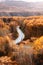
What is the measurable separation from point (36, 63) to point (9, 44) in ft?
20.0

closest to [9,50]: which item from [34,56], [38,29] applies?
[34,56]

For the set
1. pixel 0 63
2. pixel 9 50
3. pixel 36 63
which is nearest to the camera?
pixel 0 63

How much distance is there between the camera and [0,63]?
17641 mm

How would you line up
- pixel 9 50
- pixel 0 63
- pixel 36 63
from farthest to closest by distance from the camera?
pixel 9 50 → pixel 36 63 → pixel 0 63

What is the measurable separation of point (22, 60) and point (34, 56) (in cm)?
145

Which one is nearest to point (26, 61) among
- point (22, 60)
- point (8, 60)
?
point (22, 60)

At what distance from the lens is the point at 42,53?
19.3m

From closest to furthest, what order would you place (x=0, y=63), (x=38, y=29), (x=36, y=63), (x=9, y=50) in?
(x=0, y=63)
(x=36, y=63)
(x=9, y=50)
(x=38, y=29)

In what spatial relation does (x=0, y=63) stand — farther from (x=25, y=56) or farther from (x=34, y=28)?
(x=34, y=28)

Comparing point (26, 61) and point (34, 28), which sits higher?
point (26, 61)

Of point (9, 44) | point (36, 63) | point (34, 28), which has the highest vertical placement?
point (36, 63)

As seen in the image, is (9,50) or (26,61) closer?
(26,61)

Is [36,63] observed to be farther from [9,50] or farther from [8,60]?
[9,50]

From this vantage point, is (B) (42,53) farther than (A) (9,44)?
No
